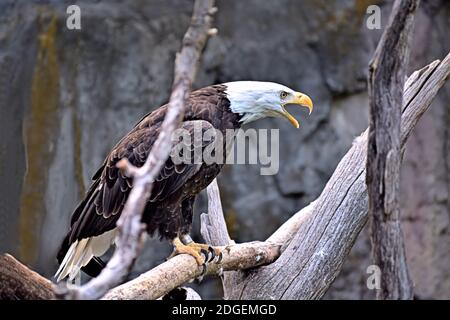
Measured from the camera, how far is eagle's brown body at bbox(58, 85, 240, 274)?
4098mm

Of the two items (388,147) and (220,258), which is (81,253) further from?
(388,147)

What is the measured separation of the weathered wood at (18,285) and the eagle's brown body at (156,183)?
2.78 ft

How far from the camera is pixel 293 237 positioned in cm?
443

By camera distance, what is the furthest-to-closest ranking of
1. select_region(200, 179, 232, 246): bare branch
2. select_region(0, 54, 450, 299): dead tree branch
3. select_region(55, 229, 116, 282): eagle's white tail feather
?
select_region(200, 179, 232, 246): bare branch → select_region(55, 229, 116, 282): eagle's white tail feather → select_region(0, 54, 450, 299): dead tree branch

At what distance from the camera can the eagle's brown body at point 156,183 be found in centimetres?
410

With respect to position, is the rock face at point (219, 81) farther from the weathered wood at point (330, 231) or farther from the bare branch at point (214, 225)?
the weathered wood at point (330, 231)

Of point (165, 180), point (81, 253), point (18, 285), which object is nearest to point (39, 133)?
point (81, 253)

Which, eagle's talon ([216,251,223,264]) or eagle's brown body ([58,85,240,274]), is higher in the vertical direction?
eagle's brown body ([58,85,240,274])

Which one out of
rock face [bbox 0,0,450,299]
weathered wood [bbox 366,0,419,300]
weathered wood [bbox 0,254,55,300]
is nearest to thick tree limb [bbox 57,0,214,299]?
weathered wood [bbox 366,0,419,300]

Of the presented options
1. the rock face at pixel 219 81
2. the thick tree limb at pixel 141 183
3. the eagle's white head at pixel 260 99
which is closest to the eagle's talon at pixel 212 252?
the eagle's white head at pixel 260 99

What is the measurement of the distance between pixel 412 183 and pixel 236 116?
3.45 meters

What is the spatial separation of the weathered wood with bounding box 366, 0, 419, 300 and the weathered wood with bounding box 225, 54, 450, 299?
1.32m

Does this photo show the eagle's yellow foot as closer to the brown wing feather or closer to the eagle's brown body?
the eagle's brown body

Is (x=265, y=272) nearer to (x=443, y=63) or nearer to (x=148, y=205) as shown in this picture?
(x=148, y=205)
